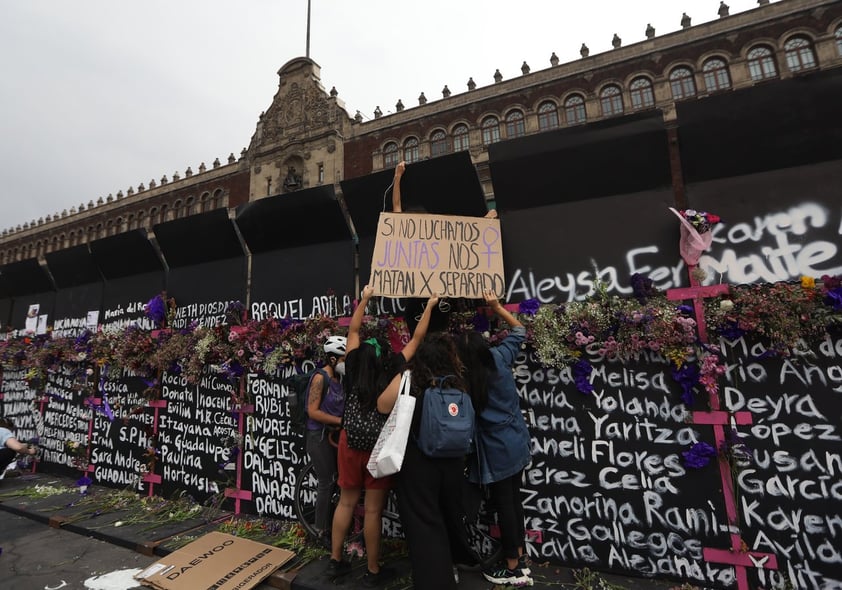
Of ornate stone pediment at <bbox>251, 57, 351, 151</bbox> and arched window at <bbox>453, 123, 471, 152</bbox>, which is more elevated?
ornate stone pediment at <bbox>251, 57, 351, 151</bbox>

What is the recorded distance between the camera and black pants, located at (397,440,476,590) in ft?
9.23

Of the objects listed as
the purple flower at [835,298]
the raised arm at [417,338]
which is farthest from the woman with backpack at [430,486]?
the purple flower at [835,298]

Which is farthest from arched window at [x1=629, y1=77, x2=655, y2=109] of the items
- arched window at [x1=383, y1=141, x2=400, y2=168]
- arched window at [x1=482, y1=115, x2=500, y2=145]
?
arched window at [x1=383, y1=141, x2=400, y2=168]

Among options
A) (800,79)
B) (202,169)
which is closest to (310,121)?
(202,169)

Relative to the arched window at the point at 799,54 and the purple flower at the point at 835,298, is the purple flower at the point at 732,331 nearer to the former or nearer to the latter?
the purple flower at the point at 835,298

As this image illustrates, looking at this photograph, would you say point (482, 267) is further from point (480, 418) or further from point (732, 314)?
point (732, 314)

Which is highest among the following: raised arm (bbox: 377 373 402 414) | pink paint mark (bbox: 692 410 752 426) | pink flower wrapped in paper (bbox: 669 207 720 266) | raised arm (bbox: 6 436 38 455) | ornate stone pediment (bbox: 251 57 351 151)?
ornate stone pediment (bbox: 251 57 351 151)

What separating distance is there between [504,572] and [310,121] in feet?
112

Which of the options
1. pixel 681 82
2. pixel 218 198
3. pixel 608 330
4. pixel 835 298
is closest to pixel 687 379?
pixel 608 330

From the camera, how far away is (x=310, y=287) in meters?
5.01

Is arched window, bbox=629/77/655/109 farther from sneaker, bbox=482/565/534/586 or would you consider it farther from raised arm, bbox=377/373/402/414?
sneaker, bbox=482/565/534/586

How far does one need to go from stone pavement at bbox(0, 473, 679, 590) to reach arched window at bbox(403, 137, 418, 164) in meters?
26.7

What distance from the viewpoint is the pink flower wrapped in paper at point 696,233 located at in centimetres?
328

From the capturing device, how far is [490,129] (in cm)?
2641
